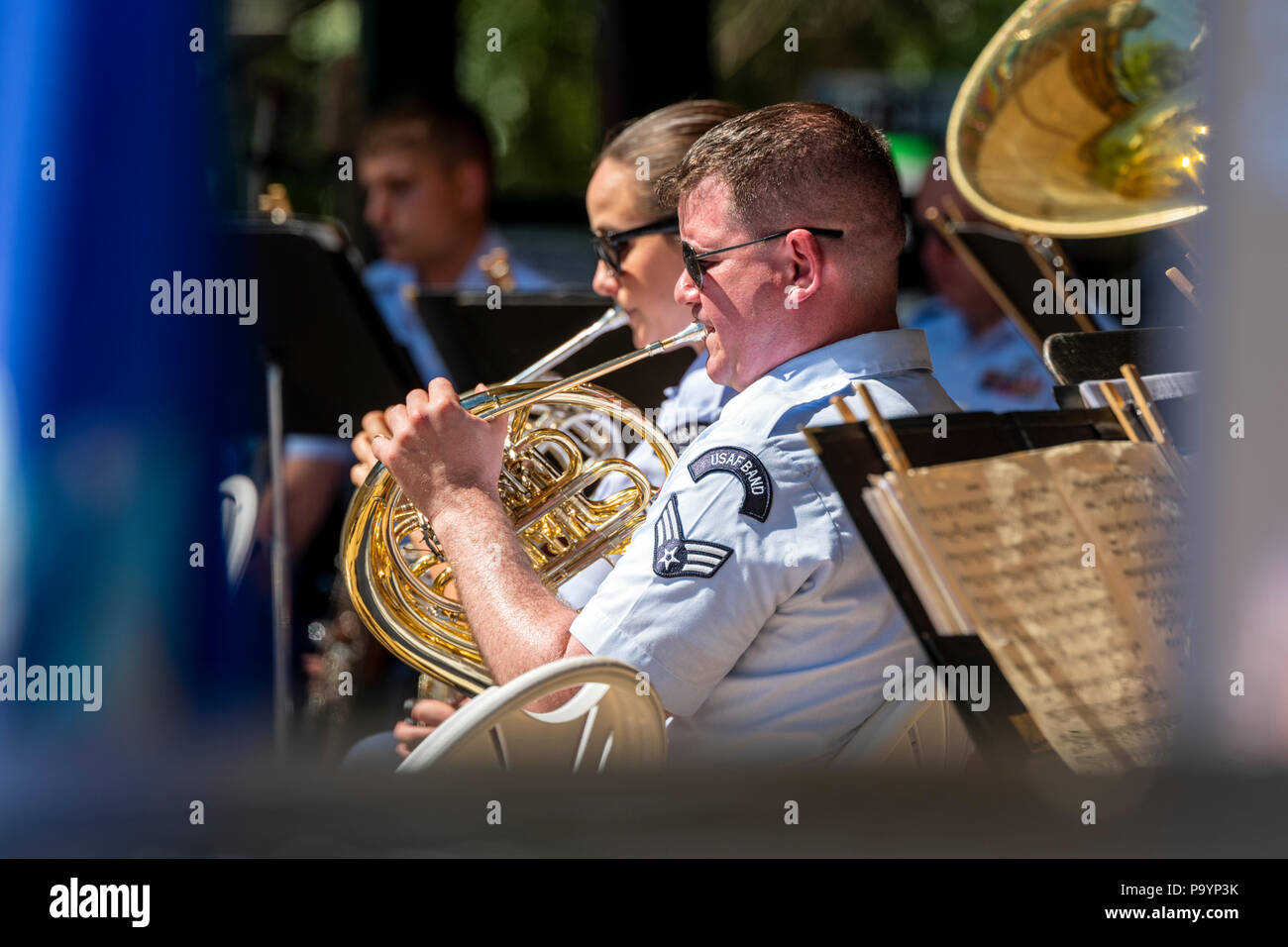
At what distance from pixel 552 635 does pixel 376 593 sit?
524 millimetres

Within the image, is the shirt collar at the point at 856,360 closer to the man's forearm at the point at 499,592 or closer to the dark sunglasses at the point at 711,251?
the dark sunglasses at the point at 711,251

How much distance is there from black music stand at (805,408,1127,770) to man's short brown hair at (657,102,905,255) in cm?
56

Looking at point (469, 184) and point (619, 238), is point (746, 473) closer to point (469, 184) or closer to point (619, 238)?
point (619, 238)

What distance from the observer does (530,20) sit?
1202cm

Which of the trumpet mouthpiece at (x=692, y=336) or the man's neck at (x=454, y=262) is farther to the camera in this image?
the man's neck at (x=454, y=262)

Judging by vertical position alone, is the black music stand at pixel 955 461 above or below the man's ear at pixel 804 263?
below

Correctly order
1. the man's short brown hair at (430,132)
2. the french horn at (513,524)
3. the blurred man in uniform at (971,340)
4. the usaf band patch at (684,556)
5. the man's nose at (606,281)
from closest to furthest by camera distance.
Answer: the usaf band patch at (684,556) < the french horn at (513,524) < the man's nose at (606,281) < the blurred man in uniform at (971,340) < the man's short brown hair at (430,132)

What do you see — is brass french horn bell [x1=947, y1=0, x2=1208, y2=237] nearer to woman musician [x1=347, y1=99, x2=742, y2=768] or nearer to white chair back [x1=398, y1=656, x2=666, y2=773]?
woman musician [x1=347, y1=99, x2=742, y2=768]

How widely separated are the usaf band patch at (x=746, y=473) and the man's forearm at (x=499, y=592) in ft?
0.86

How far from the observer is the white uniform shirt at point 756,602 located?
1665 millimetres

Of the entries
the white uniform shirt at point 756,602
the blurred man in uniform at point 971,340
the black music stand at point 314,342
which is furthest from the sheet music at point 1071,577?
the blurred man in uniform at point 971,340

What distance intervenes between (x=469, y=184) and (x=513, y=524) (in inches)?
95.7
